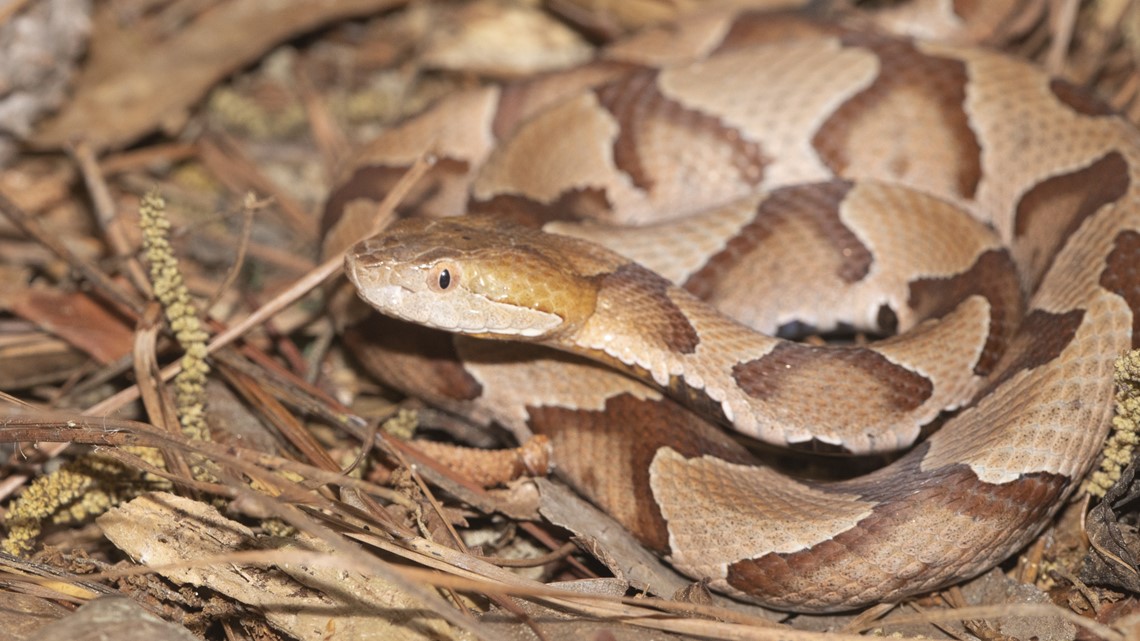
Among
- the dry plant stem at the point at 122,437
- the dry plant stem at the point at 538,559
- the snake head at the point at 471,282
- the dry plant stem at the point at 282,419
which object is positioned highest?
the snake head at the point at 471,282

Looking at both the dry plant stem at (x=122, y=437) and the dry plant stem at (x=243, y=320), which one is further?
the dry plant stem at (x=243, y=320)

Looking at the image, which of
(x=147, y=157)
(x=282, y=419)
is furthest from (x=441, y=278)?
(x=147, y=157)

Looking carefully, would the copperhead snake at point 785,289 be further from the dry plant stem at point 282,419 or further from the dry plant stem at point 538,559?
the dry plant stem at point 282,419

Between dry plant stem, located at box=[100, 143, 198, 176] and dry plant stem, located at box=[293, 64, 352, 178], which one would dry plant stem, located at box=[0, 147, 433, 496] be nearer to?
dry plant stem, located at box=[100, 143, 198, 176]

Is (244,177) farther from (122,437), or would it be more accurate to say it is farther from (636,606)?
(636,606)

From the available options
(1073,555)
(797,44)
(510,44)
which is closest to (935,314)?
(1073,555)

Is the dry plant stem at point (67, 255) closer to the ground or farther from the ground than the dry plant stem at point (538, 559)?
farther from the ground

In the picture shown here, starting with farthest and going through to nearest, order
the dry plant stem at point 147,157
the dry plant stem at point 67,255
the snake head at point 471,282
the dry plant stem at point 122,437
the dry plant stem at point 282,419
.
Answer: the dry plant stem at point 147,157
the dry plant stem at point 67,255
the dry plant stem at point 282,419
the snake head at point 471,282
the dry plant stem at point 122,437

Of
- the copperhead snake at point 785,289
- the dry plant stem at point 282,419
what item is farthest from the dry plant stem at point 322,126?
the dry plant stem at point 282,419

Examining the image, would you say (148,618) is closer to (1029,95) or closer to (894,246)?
(894,246)
